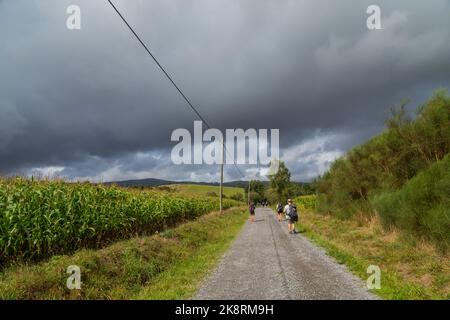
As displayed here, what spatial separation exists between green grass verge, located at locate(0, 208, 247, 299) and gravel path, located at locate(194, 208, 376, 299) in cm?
66

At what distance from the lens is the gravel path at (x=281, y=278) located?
26.8 feet

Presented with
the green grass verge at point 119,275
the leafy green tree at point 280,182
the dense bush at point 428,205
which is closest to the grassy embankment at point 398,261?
the dense bush at point 428,205

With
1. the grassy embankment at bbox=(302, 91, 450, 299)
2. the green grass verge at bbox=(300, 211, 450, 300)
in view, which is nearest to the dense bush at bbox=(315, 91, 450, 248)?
the grassy embankment at bbox=(302, 91, 450, 299)

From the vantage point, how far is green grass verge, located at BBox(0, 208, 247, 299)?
7.92m

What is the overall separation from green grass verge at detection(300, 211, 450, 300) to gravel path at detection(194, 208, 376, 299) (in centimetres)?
54

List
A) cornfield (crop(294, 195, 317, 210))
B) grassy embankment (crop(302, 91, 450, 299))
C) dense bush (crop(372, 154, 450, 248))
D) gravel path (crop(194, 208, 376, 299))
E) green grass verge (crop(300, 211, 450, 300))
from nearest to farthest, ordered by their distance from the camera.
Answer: gravel path (crop(194, 208, 376, 299)) < green grass verge (crop(300, 211, 450, 300)) < grassy embankment (crop(302, 91, 450, 299)) < dense bush (crop(372, 154, 450, 248)) < cornfield (crop(294, 195, 317, 210))

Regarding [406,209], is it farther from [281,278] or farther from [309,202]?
[309,202]

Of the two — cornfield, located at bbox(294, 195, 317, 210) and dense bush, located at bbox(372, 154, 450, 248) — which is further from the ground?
dense bush, located at bbox(372, 154, 450, 248)

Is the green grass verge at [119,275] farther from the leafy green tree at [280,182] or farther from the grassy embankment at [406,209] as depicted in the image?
the leafy green tree at [280,182]

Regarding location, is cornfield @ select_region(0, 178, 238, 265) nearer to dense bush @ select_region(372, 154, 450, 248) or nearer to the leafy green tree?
dense bush @ select_region(372, 154, 450, 248)

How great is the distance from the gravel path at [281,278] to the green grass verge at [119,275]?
0.66 metres

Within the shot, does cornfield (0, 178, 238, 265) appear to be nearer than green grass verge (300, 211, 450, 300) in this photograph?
No

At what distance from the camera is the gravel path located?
8.16m

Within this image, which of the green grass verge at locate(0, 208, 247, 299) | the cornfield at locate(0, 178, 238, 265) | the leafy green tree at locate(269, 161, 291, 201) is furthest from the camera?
the leafy green tree at locate(269, 161, 291, 201)
